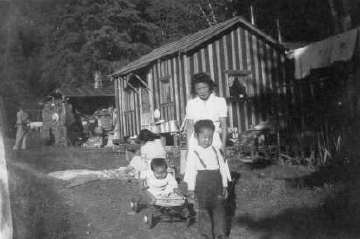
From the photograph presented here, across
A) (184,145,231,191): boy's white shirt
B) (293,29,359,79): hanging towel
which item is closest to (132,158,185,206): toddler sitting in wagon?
(184,145,231,191): boy's white shirt

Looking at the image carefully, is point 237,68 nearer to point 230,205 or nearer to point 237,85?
point 237,85

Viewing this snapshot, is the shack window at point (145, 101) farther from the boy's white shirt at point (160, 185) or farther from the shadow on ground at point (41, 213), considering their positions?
the boy's white shirt at point (160, 185)

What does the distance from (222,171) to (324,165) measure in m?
4.41

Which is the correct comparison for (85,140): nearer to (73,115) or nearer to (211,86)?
(73,115)

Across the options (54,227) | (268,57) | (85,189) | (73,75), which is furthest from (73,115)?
(54,227)

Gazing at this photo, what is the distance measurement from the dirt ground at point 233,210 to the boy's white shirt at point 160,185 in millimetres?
416

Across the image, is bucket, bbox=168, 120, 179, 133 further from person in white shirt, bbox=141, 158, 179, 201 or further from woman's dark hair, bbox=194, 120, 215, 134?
woman's dark hair, bbox=194, 120, 215, 134

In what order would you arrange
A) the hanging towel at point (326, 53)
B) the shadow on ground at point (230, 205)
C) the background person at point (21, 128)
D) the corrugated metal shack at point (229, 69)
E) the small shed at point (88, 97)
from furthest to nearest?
the small shed at point (88, 97)
the background person at point (21, 128)
the corrugated metal shack at point (229, 69)
the hanging towel at point (326, 53)
the shadow on ground at point (230, 205)

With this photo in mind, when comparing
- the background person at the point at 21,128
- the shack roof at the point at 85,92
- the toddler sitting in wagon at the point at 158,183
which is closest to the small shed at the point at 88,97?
the shack roof at the point at 85,92

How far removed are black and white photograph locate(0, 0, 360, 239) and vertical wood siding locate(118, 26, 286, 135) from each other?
39mm

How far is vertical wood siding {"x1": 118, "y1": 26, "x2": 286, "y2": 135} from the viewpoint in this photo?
1505 centimetres

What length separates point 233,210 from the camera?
259 inches

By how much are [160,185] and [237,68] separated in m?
9.50

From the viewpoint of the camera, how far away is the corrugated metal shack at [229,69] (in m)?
15.0
